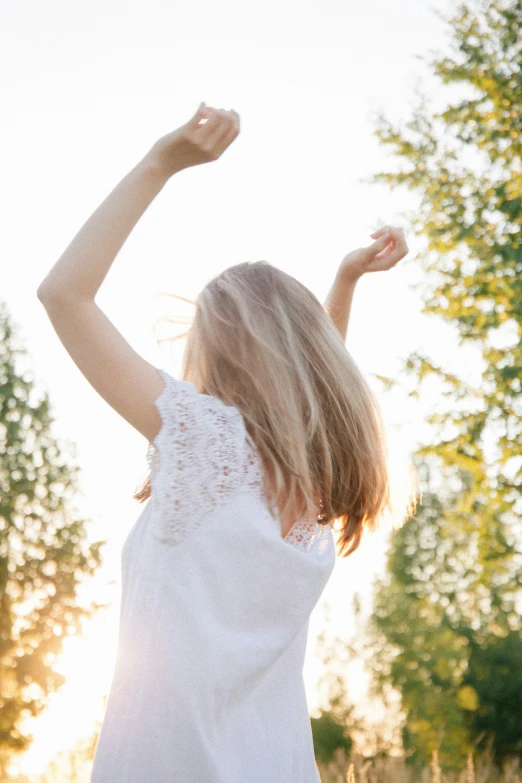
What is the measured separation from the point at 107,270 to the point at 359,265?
983 mm

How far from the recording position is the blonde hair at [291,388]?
1.70 meters

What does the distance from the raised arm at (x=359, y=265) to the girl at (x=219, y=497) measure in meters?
0.46

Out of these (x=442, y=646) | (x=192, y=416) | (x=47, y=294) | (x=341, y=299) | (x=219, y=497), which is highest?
(x=341, y=299)

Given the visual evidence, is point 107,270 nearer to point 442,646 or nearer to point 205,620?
point 205,620

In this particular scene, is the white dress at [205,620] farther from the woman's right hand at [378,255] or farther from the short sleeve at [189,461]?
the woman's right hand at [378,255]

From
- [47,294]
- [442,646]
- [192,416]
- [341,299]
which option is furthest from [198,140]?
[442,646]

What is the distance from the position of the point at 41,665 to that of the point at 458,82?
676 inches

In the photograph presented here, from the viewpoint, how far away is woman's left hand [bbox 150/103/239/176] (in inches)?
59.3

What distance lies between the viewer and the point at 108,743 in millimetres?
1528

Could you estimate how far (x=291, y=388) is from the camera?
5.64ft

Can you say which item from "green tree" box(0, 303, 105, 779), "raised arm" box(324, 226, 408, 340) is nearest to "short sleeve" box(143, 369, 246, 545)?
"raised arm" box(324, 226, 408, 340)

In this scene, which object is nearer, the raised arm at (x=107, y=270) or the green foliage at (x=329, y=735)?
the raised arm at (x=107, y=270)

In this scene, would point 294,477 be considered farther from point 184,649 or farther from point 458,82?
point 458,82

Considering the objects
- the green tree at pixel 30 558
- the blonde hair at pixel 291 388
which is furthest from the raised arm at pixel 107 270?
the green tree at pixel 30 558
